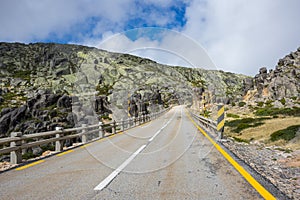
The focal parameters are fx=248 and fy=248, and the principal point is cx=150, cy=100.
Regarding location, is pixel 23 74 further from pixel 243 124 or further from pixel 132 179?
pixel 132 179

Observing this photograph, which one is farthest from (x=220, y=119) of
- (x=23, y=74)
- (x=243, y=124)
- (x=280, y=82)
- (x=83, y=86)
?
(x=23, y=74)

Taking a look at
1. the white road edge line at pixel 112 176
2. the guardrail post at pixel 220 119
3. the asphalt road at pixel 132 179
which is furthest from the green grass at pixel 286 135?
the white road edge line at pixel 112 176

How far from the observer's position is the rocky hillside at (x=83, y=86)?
50.7 feet

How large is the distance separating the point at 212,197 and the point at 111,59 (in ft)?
28.7

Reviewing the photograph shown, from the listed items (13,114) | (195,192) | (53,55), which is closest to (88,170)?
(195,192)

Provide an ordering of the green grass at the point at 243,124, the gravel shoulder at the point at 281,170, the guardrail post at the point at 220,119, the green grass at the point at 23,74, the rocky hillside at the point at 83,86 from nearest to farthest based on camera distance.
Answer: the gravel shoulder at the point at 281,170 → the guardrail post at the point at 220,119 → the rocky hillside at the point at 83,86 → the green grass at the point at 243,124 → the green grass at the point at 23,74

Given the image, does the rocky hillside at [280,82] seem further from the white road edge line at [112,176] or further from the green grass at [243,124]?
the white road edge line at [112,176]

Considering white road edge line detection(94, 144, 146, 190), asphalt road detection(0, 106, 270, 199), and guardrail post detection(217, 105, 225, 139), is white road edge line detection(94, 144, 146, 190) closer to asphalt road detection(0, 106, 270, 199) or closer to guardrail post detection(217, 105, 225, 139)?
asphalt road detection(0, 106, 270, 199)

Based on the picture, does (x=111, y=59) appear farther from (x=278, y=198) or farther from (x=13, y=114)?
(x=13, y=114)

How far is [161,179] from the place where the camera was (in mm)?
5621

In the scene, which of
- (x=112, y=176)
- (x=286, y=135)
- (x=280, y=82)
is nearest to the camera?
(x=112, y=176)

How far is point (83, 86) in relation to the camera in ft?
82.7

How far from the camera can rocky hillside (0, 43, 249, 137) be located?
1545cm

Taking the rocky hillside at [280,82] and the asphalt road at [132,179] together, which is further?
the rocky hillside at [280,82]
